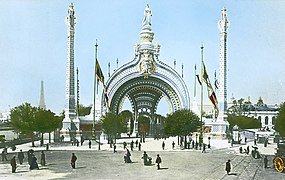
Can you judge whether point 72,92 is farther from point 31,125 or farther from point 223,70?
point 223,70

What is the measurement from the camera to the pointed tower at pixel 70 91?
54.0 meters

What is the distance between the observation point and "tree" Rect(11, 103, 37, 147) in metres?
44.6

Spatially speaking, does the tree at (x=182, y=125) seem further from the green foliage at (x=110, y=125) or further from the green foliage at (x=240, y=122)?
the green foliage at (x=240, y=122)

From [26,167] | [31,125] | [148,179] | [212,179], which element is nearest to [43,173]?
→ [26,167]

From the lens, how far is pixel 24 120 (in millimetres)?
44906

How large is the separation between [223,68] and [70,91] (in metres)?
21.0

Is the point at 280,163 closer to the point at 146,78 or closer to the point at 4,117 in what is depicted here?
the point at 146,78

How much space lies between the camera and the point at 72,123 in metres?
54.3

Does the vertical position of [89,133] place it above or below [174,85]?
below

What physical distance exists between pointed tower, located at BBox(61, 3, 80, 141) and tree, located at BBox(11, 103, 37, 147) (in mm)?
8237

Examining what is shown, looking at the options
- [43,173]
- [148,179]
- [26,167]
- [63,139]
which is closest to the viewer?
[148,179]

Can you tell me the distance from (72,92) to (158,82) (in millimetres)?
14494

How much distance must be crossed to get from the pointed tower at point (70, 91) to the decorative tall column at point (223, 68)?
19263 mm

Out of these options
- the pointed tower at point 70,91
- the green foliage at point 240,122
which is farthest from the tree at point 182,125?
the green foliage at point 240,122
